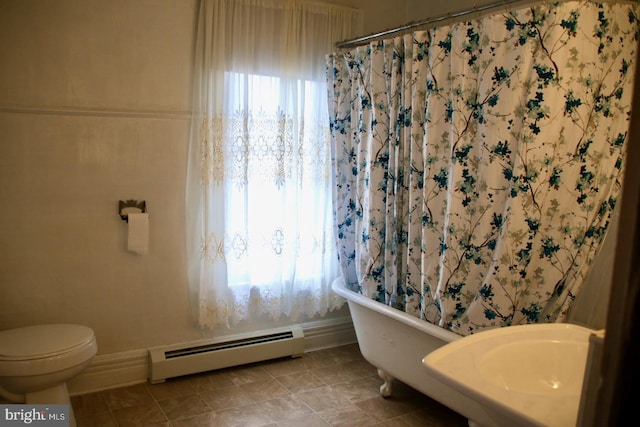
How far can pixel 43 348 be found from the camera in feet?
7.34

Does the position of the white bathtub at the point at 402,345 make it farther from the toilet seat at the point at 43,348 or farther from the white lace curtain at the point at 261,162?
the toilet seat at the point at 43,348

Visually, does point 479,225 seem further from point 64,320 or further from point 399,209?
point 64,320

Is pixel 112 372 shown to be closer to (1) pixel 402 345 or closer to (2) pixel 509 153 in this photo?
(1) pixel 402 345

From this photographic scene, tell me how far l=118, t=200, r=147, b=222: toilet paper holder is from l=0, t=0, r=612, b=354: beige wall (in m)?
0.04

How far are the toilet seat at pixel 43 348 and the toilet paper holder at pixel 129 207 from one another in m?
0.65

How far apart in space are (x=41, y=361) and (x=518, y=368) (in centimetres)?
198

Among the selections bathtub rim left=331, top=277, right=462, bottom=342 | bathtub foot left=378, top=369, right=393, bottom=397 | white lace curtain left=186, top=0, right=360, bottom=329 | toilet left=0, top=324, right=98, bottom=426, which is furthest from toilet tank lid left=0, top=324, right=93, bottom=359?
bathtub foot left=378, top=369, right=393, bottom=397

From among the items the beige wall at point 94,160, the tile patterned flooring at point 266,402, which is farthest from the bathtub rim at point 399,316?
the beige wall at point 94,160

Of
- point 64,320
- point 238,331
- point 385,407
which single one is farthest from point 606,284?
point 64,320

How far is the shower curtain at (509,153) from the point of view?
1.90 m

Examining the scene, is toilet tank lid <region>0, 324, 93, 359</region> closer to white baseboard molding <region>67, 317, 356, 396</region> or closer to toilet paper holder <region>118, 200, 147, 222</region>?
white baseboard molding <region>67, 317, 356, 396</region>

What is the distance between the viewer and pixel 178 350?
9.91ft

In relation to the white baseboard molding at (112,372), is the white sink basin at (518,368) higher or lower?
higher

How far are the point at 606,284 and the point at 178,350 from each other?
7.73 ft
